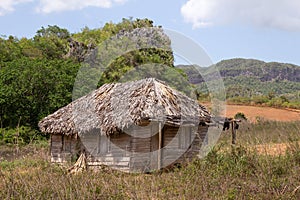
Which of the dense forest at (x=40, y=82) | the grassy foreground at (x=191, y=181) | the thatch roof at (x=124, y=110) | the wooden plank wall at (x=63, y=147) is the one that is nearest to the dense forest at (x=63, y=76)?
the dense forest at (x=40, y=82)

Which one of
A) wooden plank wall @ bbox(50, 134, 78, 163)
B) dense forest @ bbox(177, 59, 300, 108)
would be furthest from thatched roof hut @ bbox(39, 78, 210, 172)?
dense forest @ bbox(177, 59, 300, 108)

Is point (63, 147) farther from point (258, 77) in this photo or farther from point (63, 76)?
point (258, 77)

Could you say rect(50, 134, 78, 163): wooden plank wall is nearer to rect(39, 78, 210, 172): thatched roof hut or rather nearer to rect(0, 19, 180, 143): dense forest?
rect(39, 78, 210, 172): thatched roof hut

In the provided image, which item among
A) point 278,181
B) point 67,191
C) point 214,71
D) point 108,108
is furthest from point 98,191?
point 214,71

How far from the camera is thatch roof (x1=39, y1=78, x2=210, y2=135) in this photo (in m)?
12.6

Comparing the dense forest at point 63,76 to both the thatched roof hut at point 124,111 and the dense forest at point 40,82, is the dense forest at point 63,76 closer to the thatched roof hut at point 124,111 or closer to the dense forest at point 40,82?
the dense forest at point 40,82

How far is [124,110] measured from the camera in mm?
13250

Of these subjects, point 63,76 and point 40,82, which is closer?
point 40,82

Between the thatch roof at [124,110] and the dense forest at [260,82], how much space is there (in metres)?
21.9

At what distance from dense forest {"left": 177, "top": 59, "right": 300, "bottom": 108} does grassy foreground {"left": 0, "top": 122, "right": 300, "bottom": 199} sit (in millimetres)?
26863

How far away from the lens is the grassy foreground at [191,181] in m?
5.54

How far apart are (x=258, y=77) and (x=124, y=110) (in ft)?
141

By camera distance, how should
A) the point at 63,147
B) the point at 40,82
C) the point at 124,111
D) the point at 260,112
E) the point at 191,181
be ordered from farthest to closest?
the point at 260,112 → the point at 40,82 → the point at 63,147 → the point at 124,111 → the point at 191,181

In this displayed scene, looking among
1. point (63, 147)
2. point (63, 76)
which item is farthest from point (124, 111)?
point (63, 76)
